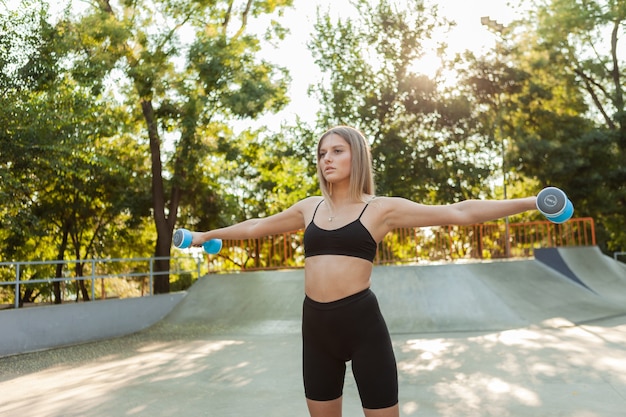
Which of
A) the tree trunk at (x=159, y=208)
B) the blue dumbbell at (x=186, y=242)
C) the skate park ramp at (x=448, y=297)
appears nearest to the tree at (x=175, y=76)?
the tree trunk at (x=159, y=208)

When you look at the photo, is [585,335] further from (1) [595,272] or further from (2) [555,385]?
(1) [595,272]

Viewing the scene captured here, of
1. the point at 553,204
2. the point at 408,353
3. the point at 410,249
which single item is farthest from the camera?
the point at 410,249

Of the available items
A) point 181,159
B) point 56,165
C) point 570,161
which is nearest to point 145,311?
point 56,165

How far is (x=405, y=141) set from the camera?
19766mm

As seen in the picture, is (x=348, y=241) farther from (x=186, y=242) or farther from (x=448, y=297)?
(x=448, y=297)

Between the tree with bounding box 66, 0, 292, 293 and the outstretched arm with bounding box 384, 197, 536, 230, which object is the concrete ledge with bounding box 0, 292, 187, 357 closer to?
the tree with bounding box 66, 0, 292, 293

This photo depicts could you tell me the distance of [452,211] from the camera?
97.2 inches

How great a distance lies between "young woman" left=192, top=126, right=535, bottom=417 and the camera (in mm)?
2400

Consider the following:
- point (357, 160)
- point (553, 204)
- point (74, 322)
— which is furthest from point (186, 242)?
point (74, 322)

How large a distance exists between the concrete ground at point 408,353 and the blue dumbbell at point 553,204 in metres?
3.06

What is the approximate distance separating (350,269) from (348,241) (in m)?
0.12

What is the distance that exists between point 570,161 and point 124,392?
21512 millimetres

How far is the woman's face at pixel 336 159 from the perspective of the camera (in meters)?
2.54

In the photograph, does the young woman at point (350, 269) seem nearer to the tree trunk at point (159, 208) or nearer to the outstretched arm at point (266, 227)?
the outstretched arm at point (266, 227)
